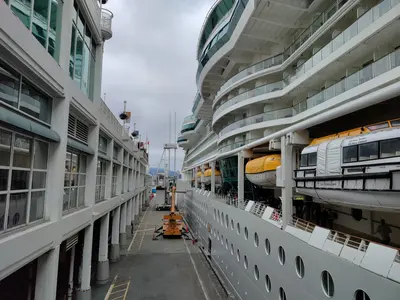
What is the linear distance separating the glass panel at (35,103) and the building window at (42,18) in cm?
111

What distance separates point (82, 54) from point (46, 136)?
5001 mm

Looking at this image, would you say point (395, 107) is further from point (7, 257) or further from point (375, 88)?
point (7, 257)

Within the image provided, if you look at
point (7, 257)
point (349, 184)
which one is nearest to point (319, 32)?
point (349, 184)

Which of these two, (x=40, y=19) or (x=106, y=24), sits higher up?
(x=106, y=24)

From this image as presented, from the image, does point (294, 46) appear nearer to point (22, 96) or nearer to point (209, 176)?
point (22, 96)

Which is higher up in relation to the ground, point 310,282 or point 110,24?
point 110,24

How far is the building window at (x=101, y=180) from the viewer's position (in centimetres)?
1303

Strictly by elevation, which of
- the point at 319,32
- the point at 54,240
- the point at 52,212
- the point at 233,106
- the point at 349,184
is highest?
the point at 319,32

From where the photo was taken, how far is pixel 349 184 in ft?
19.7

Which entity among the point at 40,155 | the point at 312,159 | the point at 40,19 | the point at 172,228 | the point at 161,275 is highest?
the point at 40,19

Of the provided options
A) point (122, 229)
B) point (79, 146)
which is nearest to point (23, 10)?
point (79, 146)

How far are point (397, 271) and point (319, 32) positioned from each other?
10.2m

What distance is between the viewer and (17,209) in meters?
5.45

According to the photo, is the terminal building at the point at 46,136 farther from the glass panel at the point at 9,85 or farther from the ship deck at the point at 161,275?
the ship deck at the point at 161,275
